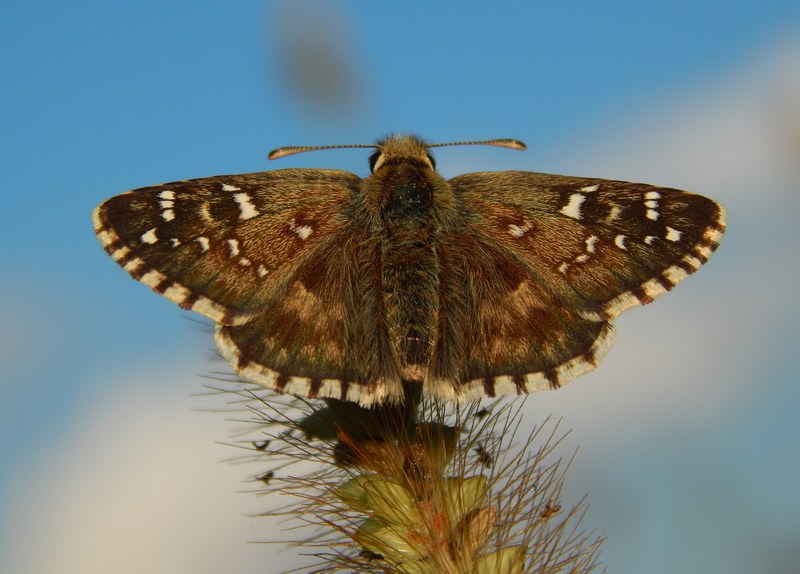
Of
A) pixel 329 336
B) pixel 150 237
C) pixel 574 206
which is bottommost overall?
pixel 329 336

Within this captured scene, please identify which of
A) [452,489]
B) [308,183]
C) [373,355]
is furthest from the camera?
[308,183]

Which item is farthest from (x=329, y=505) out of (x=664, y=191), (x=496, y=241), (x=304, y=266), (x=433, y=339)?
(x=664, y=191)

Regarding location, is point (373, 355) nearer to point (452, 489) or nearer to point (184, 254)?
point (452, 489)

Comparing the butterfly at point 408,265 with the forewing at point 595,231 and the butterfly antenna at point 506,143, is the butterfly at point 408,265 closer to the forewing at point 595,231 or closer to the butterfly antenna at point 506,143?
the forewing at point 595,231

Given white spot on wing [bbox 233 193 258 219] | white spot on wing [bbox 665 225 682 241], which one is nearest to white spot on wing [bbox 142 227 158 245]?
white spot on wing [bbox 233 193 258 219]

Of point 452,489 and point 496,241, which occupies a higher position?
point 496,241

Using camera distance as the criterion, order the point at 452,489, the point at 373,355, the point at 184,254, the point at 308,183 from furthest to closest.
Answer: the point at 308,183 → the point at 184,254 → the point at 373,355 → the point at 452,489

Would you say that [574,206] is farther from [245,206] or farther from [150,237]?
[150,237]

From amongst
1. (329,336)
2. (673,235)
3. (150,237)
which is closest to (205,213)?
(150,237)

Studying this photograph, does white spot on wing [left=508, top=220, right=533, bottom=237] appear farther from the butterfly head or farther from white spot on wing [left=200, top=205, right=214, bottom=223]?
white spot on wing [left=200, top=205, right=214, bottom=223]
